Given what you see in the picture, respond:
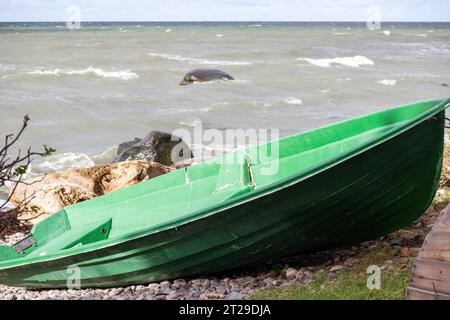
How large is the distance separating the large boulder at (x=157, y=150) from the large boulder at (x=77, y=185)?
190cm

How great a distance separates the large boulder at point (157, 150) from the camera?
10281 mm

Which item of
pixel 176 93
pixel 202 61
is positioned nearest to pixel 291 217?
pixel 176 93

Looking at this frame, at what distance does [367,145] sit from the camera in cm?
448

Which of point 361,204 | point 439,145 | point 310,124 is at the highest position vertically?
point 439,145

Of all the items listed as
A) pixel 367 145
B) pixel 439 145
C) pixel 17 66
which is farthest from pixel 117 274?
pixel 17 66

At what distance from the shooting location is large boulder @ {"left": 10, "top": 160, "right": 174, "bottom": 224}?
7414 millimetres

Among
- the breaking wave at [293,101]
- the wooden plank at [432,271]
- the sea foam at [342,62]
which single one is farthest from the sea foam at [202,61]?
the wooden plank at [432,271]

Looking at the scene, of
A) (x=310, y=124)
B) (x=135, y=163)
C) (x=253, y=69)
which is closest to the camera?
(x=135, y=163)

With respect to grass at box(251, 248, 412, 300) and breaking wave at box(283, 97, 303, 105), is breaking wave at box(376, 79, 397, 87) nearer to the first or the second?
breaking wave at box(283, 97, 303, 105)

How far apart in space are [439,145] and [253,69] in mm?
23318

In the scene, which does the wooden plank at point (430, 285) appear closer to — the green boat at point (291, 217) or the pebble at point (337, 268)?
the green boat at point (291, 217)

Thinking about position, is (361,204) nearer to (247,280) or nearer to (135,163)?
(247,280)
